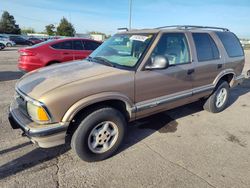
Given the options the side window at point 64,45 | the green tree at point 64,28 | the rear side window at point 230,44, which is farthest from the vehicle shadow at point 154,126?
the green tree at point 64,28

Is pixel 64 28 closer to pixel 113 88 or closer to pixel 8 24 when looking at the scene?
pixel 8 24

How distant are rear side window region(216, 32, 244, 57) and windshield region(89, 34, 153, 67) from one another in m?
2.21

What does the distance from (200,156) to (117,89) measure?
167 cm

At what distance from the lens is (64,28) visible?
6094 cm

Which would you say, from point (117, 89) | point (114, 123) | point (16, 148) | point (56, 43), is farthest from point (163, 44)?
point (56, 43)

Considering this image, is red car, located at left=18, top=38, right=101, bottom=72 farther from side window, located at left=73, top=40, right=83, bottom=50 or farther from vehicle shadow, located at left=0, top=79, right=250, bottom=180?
vehicle shadow, located at left=0, top=79, right=250, bottom=180

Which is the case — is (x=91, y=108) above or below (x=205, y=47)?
below

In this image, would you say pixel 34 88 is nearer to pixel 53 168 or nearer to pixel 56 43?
pixel 53 168

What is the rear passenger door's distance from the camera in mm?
4000

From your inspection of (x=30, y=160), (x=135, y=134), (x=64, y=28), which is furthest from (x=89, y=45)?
(x=64, y=28)

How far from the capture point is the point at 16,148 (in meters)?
3.22

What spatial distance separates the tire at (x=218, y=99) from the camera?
4770mm

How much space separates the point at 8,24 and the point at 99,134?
2694 inches

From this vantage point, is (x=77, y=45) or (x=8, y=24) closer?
(x=77, y=45)
